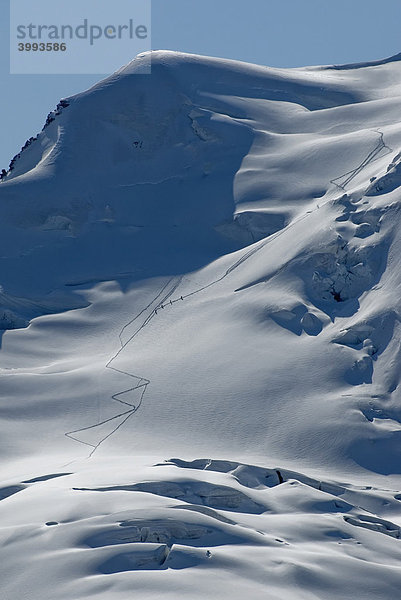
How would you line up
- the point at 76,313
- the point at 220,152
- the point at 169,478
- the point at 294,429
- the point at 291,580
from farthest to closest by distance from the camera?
the point at 220,152 < the point at 76,313 < the point at 294,429 < the point at 169,478 < the point at 291,580

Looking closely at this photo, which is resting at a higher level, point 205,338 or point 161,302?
point 161,302

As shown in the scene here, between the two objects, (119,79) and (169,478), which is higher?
(119,79)

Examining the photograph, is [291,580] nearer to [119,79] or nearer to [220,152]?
[220,152]

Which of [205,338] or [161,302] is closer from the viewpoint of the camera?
[205,338]

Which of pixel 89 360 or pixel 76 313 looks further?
pixel 76 313

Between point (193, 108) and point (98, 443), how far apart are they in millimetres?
25609

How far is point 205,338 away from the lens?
163 feet

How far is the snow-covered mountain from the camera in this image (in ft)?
111

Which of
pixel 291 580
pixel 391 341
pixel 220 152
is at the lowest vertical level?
pixel 291 580

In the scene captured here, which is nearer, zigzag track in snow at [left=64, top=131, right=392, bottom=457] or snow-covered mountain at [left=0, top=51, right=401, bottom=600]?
snow-covered mountain at [left=0, top=51, right=401, bottom=600]

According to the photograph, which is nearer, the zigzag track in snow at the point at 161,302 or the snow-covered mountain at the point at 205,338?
the snow-covered mountain at the point at 205,338

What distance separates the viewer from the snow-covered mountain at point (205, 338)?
33.8 meters

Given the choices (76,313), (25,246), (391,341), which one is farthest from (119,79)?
(391,341)

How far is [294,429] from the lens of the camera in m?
43.4
